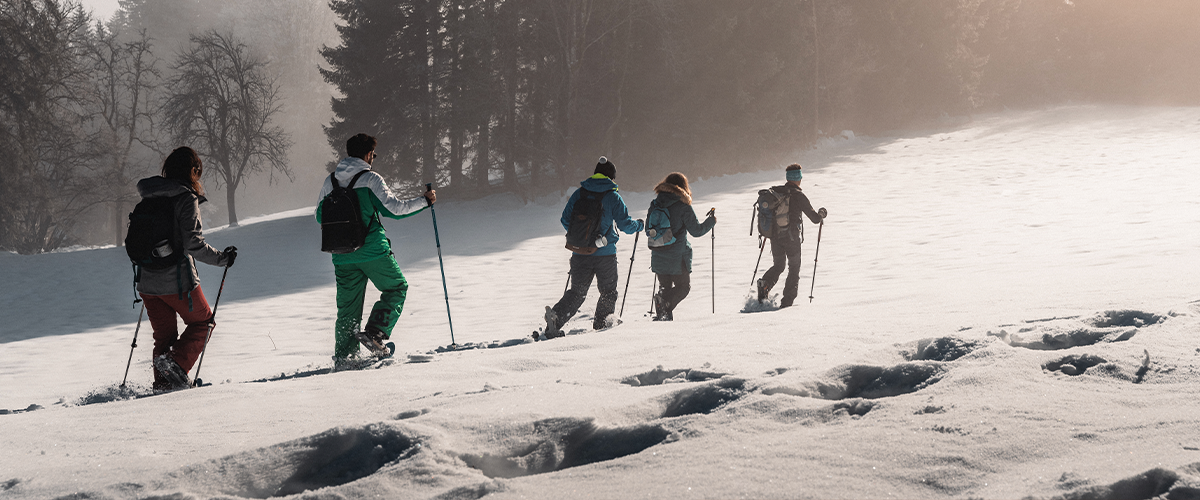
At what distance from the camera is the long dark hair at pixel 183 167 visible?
5121 millimetres

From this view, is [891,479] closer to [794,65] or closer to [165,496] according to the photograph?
[165,496]

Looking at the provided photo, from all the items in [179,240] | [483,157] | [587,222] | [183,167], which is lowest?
[587,222]

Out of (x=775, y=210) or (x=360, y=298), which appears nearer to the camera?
(x=360, y=298)

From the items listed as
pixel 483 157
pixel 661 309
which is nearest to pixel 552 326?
pixel 661 309

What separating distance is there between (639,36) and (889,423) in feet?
88.7

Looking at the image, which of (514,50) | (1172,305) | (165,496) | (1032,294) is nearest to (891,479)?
(165,496)

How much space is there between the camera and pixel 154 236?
Answer: 5004mm

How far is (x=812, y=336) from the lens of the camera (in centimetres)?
511

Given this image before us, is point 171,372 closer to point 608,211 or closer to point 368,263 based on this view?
point 368,263

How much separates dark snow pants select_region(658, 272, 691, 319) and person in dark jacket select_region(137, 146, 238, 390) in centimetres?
419

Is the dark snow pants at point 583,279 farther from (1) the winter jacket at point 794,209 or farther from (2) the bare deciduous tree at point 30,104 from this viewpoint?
(2) the bare deciduous tree at point 30,104

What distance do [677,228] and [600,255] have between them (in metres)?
0.96

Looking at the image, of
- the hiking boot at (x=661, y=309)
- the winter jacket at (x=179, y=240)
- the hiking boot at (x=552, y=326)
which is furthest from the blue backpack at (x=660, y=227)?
the winter jacket at (x=179, y=240)

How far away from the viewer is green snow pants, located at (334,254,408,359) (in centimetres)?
574
